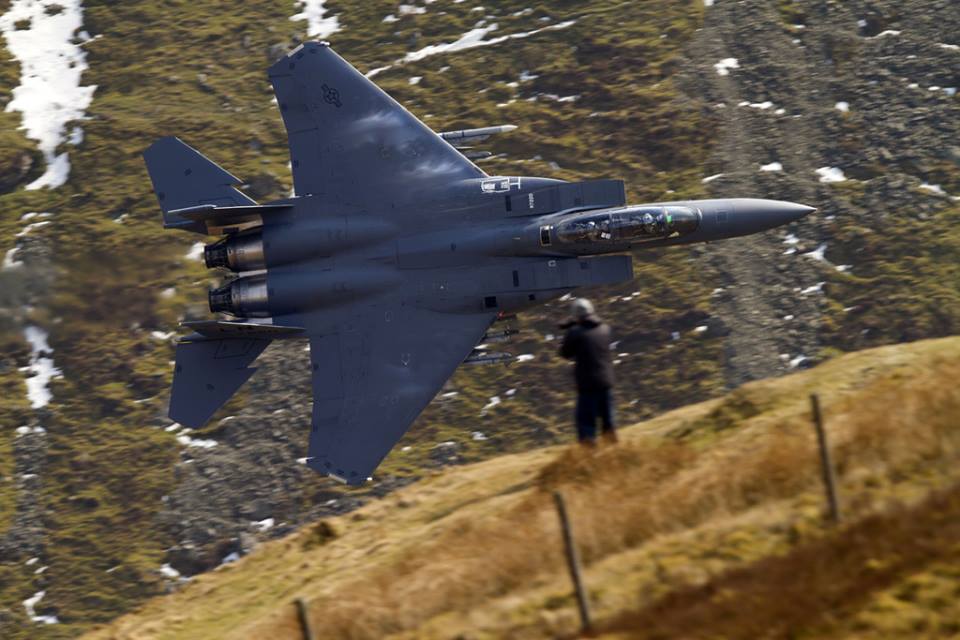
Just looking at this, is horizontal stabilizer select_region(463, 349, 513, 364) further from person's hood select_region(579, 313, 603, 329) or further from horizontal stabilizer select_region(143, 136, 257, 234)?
person's hood select_region(579, 313, 603, 329)

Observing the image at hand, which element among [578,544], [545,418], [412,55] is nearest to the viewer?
[578,544]

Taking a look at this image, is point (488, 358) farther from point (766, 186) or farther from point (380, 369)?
point (766, 186)

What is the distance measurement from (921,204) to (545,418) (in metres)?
18.8

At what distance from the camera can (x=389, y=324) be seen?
2670 cm

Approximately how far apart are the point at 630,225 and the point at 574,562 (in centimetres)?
1325

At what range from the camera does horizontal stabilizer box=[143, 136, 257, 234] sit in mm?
27438

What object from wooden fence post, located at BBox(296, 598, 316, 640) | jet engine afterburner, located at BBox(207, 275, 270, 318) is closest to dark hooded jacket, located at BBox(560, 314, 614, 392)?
wooden fence post, located at BBox(296, 598, 316, 640)

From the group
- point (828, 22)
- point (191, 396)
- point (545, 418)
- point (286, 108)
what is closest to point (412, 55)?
point (828, 22)

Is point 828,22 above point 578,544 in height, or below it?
above

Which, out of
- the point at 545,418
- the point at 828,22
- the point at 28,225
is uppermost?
the point at 828,22

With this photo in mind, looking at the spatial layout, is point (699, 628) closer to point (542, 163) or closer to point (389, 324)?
point (389, 324)

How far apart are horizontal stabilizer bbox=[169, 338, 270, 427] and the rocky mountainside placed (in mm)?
17295

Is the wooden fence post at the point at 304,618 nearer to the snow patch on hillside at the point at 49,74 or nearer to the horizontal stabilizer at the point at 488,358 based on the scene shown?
the horizontal stabilizer at the point at 488,358

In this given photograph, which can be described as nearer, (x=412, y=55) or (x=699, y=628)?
(x=699, y=628)
